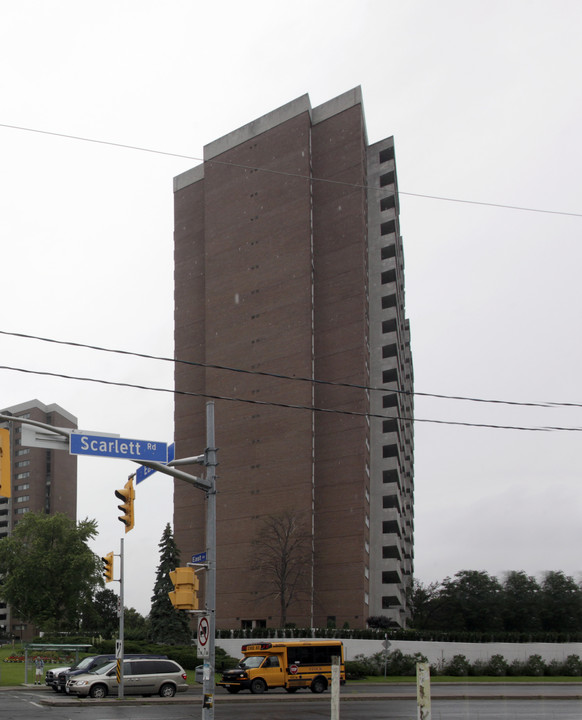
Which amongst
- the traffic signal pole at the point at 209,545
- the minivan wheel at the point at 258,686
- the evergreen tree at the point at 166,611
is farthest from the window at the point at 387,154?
the traffic signal pole at the point at 209,545

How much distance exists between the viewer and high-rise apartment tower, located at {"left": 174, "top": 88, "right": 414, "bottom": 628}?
75375 mm

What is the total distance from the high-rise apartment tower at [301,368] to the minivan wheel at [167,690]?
36504 millimetres

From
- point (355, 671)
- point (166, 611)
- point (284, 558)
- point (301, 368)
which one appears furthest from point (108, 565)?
point (301, 368)

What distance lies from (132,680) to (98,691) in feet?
4.67

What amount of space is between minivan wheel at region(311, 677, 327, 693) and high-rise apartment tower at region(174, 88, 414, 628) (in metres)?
33.2

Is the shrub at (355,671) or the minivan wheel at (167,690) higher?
the minivan wheel at (167,690)

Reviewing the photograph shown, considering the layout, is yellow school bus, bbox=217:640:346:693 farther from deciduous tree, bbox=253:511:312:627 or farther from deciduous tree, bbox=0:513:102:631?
deciduous tree, bbox=0:513:102:631

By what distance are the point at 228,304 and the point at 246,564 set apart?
26400mm

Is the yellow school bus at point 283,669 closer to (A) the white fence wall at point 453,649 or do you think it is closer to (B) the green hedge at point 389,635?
(A) the white fence wall at point 453,649

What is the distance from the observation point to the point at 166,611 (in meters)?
62.7

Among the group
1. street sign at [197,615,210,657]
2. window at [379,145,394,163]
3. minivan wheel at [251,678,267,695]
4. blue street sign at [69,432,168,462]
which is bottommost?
minivan wheel at [251,678,267,695]

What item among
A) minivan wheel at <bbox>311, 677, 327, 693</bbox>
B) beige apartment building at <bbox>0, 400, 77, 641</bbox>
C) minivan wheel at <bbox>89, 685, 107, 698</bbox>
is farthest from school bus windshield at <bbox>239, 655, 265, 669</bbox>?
beige apartment building at <bbox>0, 400, 77, 641</bbox>

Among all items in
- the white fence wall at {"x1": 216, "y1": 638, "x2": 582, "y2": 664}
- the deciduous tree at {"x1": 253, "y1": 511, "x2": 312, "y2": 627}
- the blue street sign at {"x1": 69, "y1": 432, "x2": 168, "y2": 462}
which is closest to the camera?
the blue street sign at {"x1": 69, "y1": 432, "x2": 168, "y2": 462}

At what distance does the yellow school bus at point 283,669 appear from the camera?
38.2m
